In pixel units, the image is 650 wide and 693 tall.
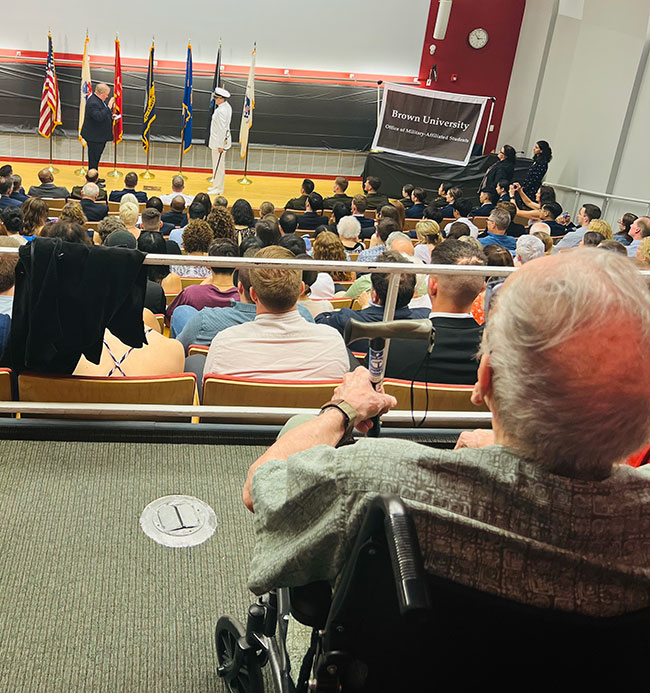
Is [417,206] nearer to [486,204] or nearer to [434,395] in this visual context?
[486,204]

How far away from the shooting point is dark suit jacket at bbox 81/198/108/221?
642cm

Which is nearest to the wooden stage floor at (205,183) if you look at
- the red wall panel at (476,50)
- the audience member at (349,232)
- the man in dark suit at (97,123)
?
the man in dark suit at (97,123)

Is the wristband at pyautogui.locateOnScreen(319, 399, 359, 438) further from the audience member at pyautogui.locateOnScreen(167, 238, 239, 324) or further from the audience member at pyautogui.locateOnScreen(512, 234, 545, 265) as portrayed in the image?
the audience member at pyautogui.locateOnScreen(512, 234, 545, 265)

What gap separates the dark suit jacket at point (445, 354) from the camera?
7.70 feet

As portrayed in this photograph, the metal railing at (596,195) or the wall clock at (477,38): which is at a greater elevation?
the wall clock at (477,38)

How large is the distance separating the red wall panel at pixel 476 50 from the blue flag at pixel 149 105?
4.44 metres

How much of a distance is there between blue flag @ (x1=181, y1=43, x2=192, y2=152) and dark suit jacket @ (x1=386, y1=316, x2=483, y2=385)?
841cm

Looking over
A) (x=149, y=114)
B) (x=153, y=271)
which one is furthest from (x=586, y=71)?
(x=153, y=271)

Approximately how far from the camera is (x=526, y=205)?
29.6ft

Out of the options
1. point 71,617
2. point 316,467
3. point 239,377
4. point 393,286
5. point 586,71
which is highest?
point 586,71

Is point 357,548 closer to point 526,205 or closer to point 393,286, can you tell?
point 393,286

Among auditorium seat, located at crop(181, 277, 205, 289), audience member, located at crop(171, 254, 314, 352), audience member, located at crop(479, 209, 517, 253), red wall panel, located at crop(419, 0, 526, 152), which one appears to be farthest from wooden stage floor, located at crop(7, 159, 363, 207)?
audience member, located at crop(171, 254, 314, 352)

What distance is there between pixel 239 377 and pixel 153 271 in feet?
5.96

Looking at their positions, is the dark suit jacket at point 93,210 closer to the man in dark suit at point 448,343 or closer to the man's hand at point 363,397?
the man in dark suit at point 448,343
